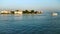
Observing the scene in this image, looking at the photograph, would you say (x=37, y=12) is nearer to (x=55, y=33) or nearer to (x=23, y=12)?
(x=23, y=12)

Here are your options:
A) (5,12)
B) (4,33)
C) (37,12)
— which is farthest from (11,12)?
(4,33)

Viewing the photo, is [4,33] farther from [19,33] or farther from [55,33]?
[55,33]

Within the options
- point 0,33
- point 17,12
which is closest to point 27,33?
point 0,33

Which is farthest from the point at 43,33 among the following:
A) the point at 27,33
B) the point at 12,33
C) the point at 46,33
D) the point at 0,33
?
the point at 0,33

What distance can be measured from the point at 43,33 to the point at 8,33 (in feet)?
6.58

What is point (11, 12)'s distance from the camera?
5419 cm

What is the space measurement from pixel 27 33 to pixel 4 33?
1.32m

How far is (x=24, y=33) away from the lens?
9.01 metres

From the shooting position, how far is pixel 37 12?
55750mm

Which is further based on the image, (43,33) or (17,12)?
(17,12)

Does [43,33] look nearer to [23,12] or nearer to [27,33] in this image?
[27,33]

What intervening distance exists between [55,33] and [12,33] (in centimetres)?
245

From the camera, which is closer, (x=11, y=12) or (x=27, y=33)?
(x=27, y=33)

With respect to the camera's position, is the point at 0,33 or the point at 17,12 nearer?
the point at 0,33
